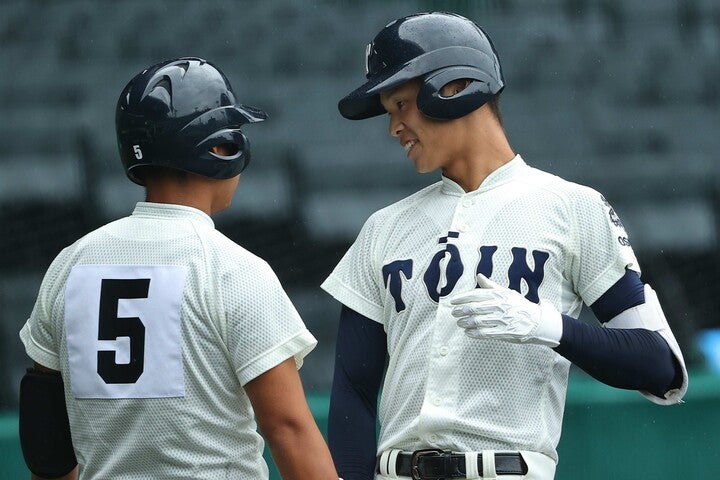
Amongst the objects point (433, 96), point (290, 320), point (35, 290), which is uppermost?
point (433, 96)

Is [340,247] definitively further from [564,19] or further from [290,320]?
[290,320]

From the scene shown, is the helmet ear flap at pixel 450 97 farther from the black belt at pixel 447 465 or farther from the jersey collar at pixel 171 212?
the black belt at pixel 447 465

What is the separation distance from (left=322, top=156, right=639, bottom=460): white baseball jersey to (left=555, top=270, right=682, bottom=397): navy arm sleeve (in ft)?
0.15

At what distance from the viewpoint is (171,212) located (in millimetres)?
2557

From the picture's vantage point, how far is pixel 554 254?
8.78 feet

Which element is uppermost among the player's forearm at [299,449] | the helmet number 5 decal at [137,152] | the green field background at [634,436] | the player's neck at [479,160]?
the helmet number 5 decal at [137,152]

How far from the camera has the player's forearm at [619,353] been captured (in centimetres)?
254

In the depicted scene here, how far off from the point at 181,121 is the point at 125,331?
0.44 metres

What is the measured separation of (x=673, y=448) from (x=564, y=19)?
1792 mm

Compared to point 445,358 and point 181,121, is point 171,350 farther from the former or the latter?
point 445,358

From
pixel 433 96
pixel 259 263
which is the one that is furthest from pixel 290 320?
pixel 433 96

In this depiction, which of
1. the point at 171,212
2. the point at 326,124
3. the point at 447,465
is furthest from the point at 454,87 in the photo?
the point at 326,124

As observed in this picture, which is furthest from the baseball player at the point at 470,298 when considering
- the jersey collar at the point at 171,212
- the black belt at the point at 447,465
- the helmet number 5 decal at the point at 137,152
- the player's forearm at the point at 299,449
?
the helmet number 5 decal at the point at 137,152

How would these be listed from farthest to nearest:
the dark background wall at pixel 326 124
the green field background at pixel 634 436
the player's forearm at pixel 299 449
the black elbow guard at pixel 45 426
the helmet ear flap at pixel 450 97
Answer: the dark background wall at pixel 326 124 → the green field background at pixel 634 436 → the helmet ear flap at pixel 450 97 → the black elbow guard at pixel 45 426 → the player's forearm at pixel 299 449
